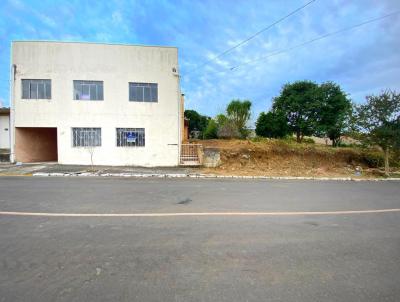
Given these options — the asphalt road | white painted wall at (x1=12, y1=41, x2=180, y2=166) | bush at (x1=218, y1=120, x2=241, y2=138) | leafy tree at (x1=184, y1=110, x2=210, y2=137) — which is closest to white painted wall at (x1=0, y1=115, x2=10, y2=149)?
white painted wall at (x1=12, y1=41, x2=180, y2=166)

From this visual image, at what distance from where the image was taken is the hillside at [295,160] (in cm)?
1773

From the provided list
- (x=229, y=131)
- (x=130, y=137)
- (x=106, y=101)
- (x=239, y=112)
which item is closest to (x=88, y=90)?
(x=106, y=101)

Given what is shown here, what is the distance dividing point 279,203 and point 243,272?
451cm

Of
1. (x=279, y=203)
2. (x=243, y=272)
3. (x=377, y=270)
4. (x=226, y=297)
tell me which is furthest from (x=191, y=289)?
(x=279, y=203)

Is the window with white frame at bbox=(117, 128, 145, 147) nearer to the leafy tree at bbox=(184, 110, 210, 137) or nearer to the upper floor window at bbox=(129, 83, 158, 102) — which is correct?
the upper floor window at bbox=(129, 83, 158, 102)

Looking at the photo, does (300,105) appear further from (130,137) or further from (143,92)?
(130,137)

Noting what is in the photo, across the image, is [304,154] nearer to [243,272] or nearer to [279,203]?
[279,203]

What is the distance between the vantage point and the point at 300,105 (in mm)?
37438

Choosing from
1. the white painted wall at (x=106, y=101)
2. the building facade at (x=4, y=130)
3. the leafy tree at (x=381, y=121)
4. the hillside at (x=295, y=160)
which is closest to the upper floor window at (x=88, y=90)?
the white painted wall at (x=106, y=101)

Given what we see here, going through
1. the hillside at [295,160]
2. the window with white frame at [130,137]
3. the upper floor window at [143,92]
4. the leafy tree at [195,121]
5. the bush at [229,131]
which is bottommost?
the hillside at [295,160]

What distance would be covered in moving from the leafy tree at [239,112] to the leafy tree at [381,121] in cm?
2015

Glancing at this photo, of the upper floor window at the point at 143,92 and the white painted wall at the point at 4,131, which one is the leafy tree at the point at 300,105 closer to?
the upper floor window at the point at 143,92

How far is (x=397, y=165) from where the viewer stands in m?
20.7

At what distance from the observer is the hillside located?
17.7m
